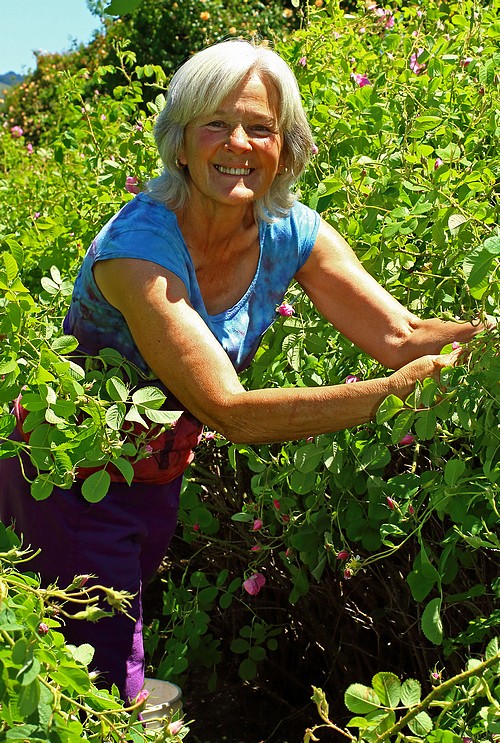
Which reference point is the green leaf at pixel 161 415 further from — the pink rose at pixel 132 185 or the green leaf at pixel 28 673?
the pink rose at pixel 132 185

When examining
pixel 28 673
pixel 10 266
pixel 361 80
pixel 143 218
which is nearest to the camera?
pixel 28 673

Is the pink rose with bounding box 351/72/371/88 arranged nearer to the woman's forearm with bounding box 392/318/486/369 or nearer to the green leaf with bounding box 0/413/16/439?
the woman's forearm with bounding box 392/318/486/369

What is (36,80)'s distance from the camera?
13680 millimetres

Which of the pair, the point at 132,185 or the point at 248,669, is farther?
the point at 132,185

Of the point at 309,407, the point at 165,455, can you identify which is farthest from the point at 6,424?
the point at 165,455

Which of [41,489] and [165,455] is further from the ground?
[41,489]

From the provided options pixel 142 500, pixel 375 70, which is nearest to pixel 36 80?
pixel 375 70

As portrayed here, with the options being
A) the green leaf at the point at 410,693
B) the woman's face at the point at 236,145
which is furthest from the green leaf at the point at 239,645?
the green leaf at the point at 410,693

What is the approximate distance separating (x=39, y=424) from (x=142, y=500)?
655 millimetres

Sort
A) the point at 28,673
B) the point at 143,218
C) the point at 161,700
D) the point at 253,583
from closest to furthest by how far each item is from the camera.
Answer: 1. the point at 28,673
2. the point at 143,218
3. the point at 161,700
4. the point at 253,583

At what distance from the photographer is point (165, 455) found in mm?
2246

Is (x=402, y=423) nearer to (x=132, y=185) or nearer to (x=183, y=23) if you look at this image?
(x=132, y=185)

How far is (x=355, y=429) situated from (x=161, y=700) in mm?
706

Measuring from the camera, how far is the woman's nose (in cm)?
218
